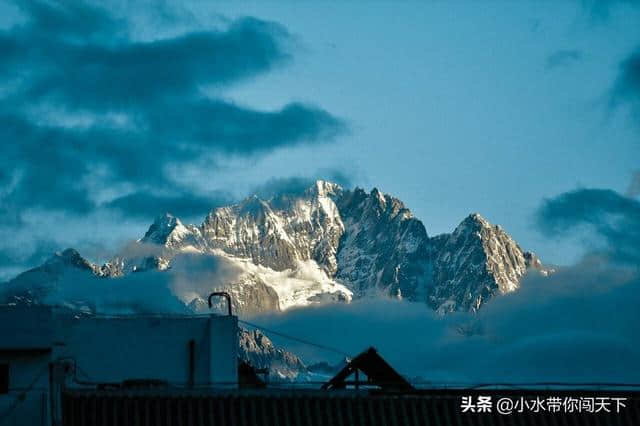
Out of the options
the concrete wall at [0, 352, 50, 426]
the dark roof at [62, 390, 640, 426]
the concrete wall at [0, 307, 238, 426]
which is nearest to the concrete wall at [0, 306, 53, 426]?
the concrete wall at [0, 352, 50, 426]

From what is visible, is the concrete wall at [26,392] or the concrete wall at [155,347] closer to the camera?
the concrete wall at [26,392]

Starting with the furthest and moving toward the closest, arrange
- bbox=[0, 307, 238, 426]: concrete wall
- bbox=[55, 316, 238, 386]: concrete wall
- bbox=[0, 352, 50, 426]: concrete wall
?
bbox=[55, 316, 238, 386]: concrete wall → bbox=[0, 307, 238, 426]: concrete wall → bbox=[0, 352, 50, 426]: concrete wall

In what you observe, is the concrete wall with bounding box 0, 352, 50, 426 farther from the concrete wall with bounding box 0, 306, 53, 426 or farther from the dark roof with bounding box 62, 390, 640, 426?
the dark roof with bounding box 62, 390, 640, 426

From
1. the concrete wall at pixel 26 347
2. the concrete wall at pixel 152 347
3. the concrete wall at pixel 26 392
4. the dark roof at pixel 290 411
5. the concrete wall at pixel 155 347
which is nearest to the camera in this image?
the dark roof at pixel 290 411

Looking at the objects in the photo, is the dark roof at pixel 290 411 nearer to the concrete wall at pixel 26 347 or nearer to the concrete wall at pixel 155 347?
the concrete wall at pixel 26 347

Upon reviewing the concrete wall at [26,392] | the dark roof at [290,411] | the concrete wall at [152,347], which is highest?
the concrete wall at [152,347]

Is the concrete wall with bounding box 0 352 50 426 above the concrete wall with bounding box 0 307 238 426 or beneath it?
beneath

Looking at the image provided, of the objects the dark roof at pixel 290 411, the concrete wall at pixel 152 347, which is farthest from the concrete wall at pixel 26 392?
the concrete wall at pixel 152 347

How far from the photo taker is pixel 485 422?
182 feet

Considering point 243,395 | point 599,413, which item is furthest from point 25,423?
point 599,413

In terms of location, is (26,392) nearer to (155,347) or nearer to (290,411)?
(290,411)

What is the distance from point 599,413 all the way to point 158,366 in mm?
27135

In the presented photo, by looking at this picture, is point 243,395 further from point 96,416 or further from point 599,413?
point 599,413

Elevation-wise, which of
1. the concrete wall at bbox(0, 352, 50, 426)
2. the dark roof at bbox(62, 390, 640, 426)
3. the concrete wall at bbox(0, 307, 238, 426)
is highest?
the concrete wall at bbox(0, 307, 238, 426)
